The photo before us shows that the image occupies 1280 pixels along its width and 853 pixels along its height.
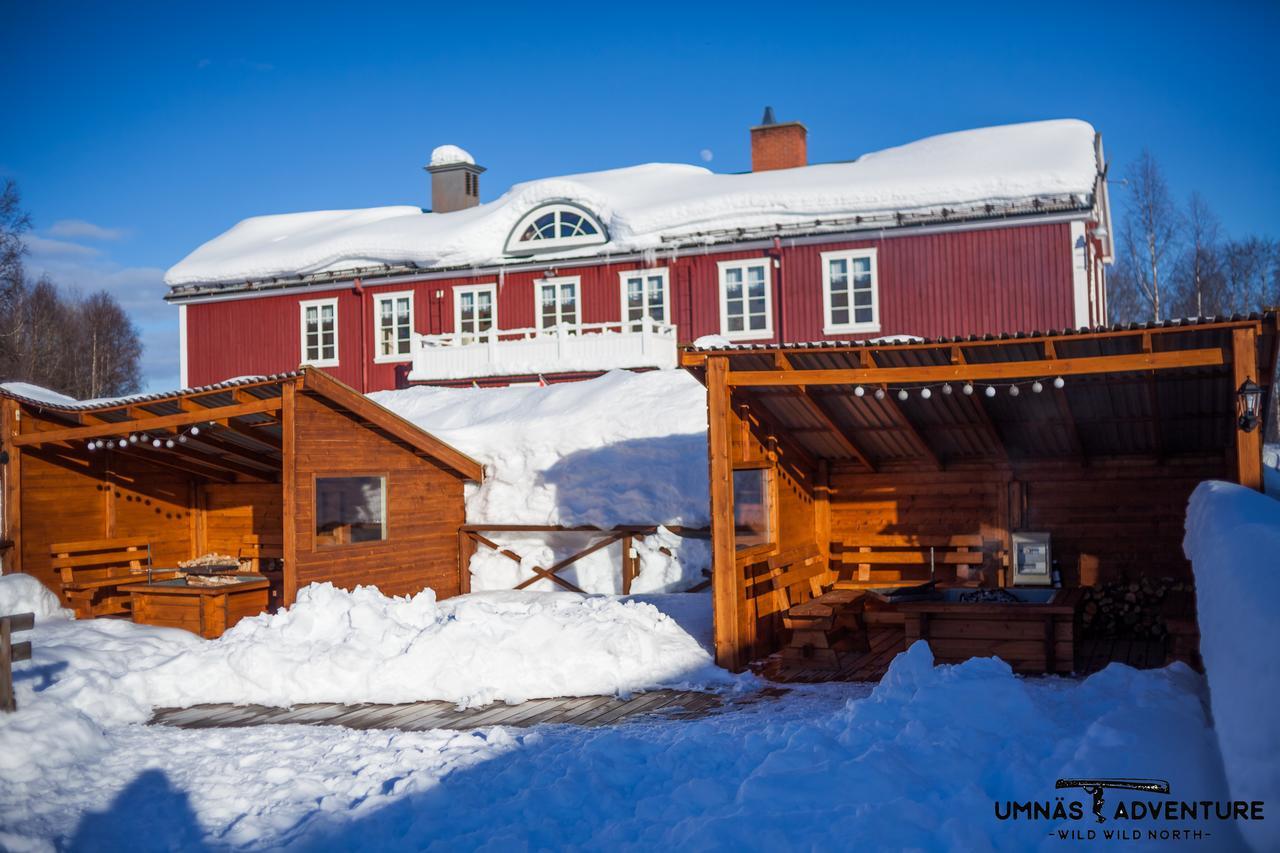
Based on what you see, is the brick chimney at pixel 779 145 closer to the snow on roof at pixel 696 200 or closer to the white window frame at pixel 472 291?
the snow on roof at pixel 696 200

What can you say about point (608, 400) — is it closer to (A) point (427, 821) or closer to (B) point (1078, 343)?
(B) point (1078, 343)

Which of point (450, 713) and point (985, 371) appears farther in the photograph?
point (985, 371)

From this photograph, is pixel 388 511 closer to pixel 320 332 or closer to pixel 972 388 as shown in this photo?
pixel 972 388

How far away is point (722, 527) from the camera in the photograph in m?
10.4

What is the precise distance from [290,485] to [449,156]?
70.1 ft

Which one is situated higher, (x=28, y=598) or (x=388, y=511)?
(x=388, y=511)

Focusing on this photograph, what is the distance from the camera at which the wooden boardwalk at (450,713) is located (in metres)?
8.70

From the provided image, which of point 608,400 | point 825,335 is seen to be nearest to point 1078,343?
point 608,400

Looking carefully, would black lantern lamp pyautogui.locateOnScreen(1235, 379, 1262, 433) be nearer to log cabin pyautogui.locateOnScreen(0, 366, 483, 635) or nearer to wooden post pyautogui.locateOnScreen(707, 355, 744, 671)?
wooden post pyautogui.locateOnScreen(707, 355, 744, 671)

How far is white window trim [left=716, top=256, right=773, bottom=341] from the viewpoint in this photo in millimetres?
23562

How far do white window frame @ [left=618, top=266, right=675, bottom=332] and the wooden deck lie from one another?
1339cm

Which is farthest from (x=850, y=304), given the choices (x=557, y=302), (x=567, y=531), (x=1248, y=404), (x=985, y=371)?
(x=1248, y=404)

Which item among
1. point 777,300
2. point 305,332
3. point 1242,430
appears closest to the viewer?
point 1242,430

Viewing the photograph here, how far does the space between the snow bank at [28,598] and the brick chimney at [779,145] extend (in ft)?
62.4
